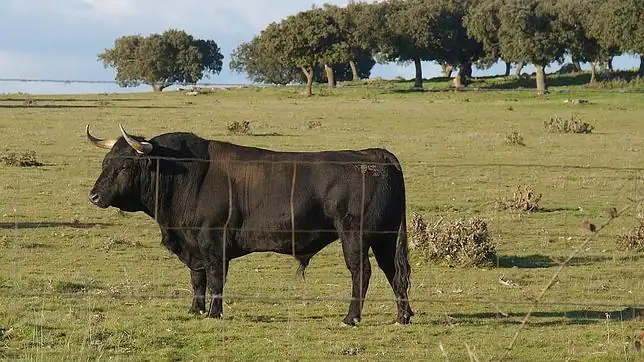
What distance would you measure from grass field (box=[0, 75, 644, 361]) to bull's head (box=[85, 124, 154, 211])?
62 cm

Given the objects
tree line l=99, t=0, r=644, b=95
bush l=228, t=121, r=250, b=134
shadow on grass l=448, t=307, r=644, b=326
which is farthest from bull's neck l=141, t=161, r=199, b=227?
tree line l=99, t=0, r=644, b=95

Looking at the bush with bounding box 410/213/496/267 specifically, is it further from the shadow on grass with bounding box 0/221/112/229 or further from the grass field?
the shadow on grass with bounding box 0/221/112/229

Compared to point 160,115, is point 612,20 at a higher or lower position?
higher

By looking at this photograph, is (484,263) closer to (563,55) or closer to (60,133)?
(60,133)

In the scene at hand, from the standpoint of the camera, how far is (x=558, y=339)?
984 cm

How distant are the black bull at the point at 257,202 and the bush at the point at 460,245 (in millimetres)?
3583

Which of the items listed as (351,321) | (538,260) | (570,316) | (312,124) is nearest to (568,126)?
(312,124)

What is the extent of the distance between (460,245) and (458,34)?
6785 cm

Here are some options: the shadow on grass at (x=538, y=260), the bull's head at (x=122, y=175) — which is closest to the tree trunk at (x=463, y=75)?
the shadow on grass at (x=538, y=260)

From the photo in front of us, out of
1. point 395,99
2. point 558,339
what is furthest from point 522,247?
point 395,99

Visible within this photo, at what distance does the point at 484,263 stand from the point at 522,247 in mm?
1699

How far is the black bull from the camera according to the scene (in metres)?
10.5

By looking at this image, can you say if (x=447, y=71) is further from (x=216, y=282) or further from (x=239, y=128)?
(x=216, y=282)

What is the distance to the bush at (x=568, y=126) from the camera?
35781 millimetres
